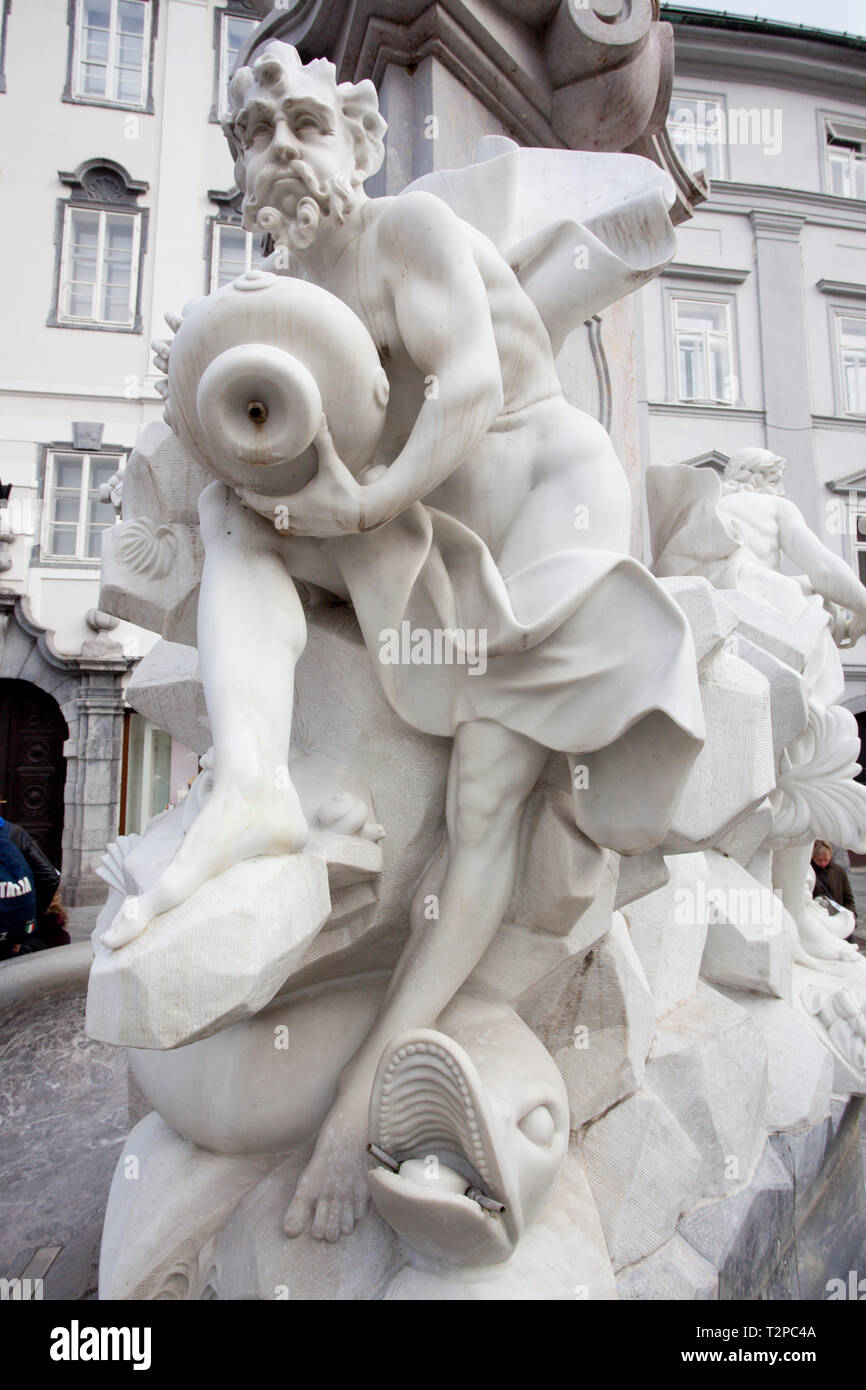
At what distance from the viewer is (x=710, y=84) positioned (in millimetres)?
12773

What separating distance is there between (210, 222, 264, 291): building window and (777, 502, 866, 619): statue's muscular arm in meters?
9.45

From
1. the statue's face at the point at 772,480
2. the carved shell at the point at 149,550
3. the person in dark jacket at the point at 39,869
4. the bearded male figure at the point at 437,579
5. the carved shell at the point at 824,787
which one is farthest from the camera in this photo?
the person in dark jacket at the point at 39,869

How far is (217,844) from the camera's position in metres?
1.24

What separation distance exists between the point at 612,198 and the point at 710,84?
13.4 meters

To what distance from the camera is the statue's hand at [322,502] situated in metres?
1.42

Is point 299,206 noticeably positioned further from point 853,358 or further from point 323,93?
point 853,358

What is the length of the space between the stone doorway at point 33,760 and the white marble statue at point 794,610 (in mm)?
8804

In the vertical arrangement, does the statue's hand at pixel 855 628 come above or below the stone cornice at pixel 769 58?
below

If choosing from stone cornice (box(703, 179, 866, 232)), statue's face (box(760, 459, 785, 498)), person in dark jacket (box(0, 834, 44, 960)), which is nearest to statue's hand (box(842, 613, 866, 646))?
statue's face (box(760, 459, 785, 498))

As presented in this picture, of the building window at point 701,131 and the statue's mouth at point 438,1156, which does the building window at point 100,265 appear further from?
the statue's mouth at point 438,1156

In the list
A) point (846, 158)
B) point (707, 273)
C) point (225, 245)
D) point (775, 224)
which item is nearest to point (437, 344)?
point (225, 245)

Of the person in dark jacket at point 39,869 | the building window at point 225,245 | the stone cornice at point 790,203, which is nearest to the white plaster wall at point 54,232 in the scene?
the building window at point 225,245

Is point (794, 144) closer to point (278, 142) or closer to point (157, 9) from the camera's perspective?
point (157, 9)

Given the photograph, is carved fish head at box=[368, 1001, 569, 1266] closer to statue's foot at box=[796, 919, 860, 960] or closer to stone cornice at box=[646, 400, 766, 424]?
statue's foot at box=[796, 919, 860, 960]
